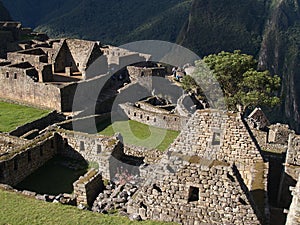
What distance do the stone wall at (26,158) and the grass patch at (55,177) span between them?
9.7 inches

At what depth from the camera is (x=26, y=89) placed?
26844 mm

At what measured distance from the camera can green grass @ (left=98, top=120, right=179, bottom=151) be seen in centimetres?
2109

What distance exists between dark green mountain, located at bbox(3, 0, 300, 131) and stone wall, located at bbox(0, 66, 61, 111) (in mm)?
64791

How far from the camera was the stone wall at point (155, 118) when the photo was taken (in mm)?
23469

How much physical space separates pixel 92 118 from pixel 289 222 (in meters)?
17.2

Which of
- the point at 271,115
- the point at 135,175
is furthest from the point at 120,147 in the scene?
the point at 271,115

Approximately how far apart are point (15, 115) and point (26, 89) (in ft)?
9.47

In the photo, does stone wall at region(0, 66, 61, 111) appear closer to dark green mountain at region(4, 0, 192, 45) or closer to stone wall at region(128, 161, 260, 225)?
stone wall at region(128, 161, 260, 225)

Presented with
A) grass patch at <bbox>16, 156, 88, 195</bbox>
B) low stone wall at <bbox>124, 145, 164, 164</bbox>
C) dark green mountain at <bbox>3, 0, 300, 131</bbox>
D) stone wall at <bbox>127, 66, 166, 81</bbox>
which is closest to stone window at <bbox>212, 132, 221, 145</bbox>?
grass patch at <bbox>16, 156, 88, 195</bbox>

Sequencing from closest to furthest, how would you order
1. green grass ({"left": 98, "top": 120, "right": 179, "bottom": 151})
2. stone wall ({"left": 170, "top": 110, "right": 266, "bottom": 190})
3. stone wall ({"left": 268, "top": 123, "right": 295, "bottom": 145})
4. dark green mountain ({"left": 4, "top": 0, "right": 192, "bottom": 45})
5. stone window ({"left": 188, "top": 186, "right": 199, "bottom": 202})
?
stone window ({"left": 188, "top": 186, "right": 199, "bottom": 202}) → stone wall ({"left": 170, "top": 110, "right": 266, "bottom": 190}) → green grass ({"left": 98, "top": 120, "right": 179, "bottom": 151}) → stone wall ({"left": 268, "top": 123, "right": 295, "bottom": 145}) → dark green mountain ({"left": 4, "top": 0, "right": 192, "bottom": 45})

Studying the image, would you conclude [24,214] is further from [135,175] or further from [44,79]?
[44,79]

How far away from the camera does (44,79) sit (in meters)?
28.2

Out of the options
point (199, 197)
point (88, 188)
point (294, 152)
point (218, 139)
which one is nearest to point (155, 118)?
point (294, 152)

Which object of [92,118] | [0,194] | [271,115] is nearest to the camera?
[0,194]
